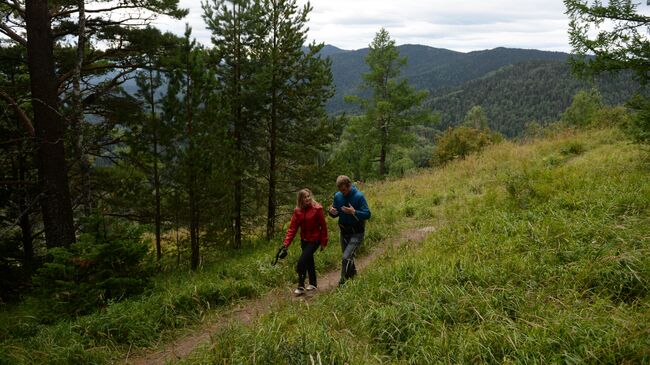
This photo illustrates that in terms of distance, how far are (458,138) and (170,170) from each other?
28.1 meters

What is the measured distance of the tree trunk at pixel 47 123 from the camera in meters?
7.19

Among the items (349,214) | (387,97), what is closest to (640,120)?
(349,214)

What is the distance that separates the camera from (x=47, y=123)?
7.28 metres

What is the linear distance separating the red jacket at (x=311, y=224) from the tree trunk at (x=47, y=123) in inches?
187

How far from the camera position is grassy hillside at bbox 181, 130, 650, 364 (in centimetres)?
369

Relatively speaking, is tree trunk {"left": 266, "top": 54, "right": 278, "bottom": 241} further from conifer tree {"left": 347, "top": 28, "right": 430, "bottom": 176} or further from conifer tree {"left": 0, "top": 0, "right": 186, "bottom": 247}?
conifer tree {"left": 347, "top": 28, "right": 430, "bottom": 176}

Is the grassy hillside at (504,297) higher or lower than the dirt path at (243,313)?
higher

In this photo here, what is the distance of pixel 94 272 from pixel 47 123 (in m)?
3.05

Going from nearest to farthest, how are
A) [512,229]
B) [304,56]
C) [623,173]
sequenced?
[512,229]
[623,173]
[304,56]

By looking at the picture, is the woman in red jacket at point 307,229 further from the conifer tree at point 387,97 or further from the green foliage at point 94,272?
the conifer tree at point 387,97

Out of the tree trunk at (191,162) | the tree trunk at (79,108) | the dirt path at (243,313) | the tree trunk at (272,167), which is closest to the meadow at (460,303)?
the dirt path at (243,313)

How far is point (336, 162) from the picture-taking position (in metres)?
14.0

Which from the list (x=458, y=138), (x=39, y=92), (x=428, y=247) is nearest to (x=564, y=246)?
(x=428, y=247)

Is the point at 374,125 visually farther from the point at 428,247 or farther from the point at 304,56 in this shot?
the point at 428,247
